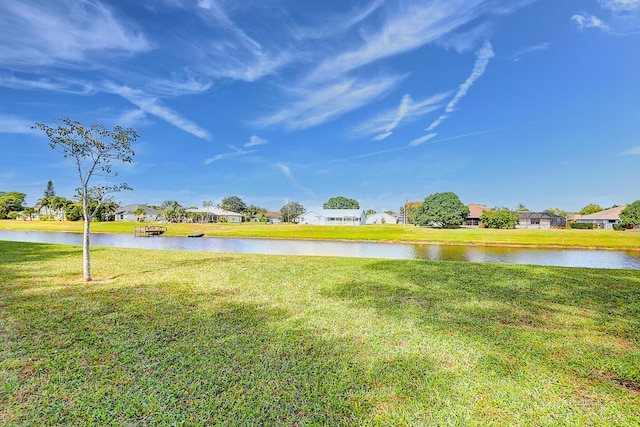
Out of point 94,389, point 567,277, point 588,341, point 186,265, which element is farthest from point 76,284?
point 567,277

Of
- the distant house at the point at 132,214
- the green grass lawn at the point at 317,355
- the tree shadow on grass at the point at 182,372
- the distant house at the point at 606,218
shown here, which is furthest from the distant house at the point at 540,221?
the distant house at the point at 132,214

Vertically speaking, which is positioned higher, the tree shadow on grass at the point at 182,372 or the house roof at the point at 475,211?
the house roof at the point at 475,211

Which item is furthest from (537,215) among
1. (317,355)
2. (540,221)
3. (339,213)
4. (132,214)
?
(132,214)

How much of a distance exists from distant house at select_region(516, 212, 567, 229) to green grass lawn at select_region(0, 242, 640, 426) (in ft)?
194

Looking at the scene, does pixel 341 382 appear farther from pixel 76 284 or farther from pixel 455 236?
pixel 455 236

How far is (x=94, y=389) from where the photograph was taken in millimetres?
2459

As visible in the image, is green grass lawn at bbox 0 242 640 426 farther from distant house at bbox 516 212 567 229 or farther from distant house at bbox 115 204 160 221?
distant house at bbox 115 204 160 221

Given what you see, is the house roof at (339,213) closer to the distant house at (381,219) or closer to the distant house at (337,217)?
the distant house at (337,217)

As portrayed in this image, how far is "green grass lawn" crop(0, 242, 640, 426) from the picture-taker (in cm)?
222

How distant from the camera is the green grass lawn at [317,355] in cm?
222

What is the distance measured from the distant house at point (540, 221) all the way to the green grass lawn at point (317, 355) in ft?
194

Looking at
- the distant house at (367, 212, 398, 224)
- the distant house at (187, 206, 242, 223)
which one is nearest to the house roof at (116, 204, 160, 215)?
the distant house at (187, 206, 242, 223)

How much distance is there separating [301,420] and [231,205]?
331 feet

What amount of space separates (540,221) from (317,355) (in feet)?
217
